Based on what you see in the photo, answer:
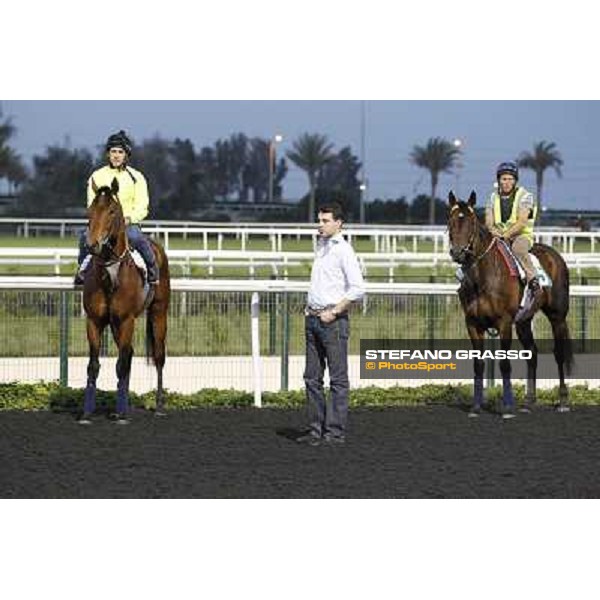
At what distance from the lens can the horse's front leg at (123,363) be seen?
36.9 ft

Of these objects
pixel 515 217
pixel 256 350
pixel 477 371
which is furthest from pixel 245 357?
pixel 515 217

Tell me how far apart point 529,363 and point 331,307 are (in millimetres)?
3569

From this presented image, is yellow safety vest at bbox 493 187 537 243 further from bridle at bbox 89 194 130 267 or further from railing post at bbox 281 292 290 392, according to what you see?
bridle at bbox 89 194 130 267

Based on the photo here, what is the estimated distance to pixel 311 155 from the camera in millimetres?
37250

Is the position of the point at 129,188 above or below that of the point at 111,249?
above

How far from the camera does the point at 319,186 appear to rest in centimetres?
3838

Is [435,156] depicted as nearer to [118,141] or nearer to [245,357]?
[245,357]

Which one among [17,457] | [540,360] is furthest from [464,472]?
[540,360]

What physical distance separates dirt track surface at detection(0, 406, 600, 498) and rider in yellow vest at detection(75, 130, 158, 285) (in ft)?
4.83

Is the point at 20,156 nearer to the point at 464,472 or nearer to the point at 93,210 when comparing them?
the point at 93,210

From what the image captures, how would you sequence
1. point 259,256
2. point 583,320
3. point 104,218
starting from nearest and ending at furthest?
1. point 104,218
2. point 583,320
3. point 259,256

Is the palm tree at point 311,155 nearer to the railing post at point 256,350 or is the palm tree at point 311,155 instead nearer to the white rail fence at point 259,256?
the white rail fence at point 259,256

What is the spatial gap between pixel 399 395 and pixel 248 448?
3.35 metres

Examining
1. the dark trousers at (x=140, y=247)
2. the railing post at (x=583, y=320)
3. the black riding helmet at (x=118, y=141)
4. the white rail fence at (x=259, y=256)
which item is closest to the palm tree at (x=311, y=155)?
the white rail fence at (x=259, y=256)
